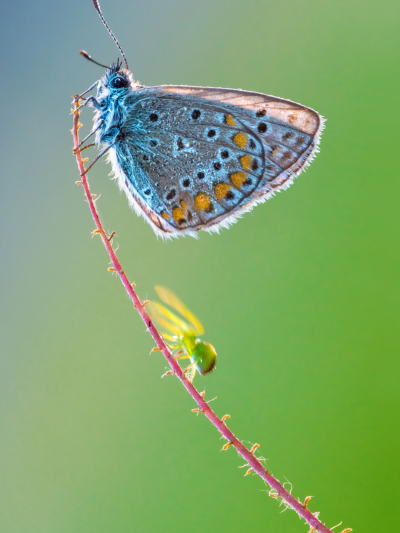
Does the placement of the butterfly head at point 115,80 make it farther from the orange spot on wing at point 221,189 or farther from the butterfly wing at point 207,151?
the orange spot on wing at point 221,189

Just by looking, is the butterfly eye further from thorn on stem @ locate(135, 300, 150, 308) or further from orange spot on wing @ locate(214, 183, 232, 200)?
thorn on stem @ locate(135, 300, 150, 308)

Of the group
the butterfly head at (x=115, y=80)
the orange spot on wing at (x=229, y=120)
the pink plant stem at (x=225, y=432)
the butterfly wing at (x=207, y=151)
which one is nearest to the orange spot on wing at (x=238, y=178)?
the butterfly wing at (x=207, y=151)

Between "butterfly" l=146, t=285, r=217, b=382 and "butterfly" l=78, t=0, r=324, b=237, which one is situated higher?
"butterfly" l=78, t=0, r=324, b=237

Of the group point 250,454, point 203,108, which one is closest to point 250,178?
point 203,108

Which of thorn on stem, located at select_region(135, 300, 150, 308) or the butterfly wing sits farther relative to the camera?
the butterfly wing

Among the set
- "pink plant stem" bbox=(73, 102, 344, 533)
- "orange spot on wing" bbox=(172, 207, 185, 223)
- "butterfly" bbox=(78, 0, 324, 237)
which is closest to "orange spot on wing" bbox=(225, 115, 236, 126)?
"butterfly" bbox=(78, 0, 324, 237)

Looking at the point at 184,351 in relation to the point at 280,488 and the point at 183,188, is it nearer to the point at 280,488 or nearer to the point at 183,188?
the point at 280,488

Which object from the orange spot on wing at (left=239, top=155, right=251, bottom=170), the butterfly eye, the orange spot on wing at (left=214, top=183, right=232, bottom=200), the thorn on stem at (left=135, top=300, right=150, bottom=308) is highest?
the butterfly eye
